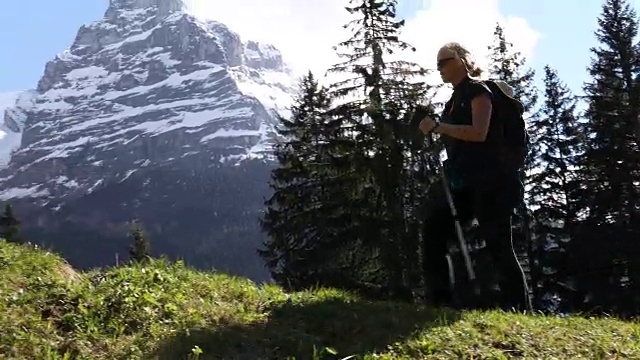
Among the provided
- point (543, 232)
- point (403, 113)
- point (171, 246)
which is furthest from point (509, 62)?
point (171, 246)

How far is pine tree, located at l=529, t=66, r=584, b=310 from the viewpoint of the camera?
25469 mm

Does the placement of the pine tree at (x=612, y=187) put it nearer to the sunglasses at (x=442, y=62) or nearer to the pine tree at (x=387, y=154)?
the pine tree at (x=387, y=154)

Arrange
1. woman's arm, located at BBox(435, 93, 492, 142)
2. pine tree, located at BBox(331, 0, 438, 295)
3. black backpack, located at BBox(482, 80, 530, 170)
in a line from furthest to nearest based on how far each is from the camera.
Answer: pine tree, located at BBox(331, 0, 438, 295)
black backpack, located at BBox(482, 80, 530, 170)
woman's arm, located at BBox(435, 93, 492, 142)

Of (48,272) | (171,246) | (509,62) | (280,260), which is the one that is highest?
(509,62)

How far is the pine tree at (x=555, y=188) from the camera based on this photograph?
2547cm

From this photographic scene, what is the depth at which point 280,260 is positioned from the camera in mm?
25375

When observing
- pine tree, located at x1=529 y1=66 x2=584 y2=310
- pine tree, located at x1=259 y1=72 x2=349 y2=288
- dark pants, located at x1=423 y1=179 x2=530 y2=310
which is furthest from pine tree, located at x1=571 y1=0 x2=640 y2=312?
dark pants, located at x1=423 y1=179 x2=530 y2=310

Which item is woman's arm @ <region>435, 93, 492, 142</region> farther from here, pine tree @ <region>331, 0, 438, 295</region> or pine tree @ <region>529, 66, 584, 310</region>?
pine tree @ <region>529, 66, 584, 310</region>

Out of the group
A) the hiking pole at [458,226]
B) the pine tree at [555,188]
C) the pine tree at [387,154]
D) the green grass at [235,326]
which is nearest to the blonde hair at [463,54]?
the hiking pole at [458,226]

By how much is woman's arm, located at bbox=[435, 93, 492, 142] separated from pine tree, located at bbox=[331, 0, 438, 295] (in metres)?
14.2

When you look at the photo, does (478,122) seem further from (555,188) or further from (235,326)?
(555,188)

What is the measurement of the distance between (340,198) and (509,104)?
1677cm

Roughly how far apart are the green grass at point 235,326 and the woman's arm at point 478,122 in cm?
138

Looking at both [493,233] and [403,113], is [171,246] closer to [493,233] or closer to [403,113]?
[403,113]
